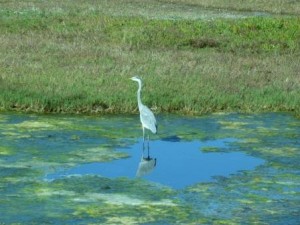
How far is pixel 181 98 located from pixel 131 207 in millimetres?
6391

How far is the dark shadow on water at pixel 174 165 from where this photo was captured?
12.3 m

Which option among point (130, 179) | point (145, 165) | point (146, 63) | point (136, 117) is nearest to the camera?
point (130, 179)

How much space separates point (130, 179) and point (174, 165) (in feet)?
3.56

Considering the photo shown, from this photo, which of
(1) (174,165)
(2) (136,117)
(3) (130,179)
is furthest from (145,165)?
(2) (136,117)

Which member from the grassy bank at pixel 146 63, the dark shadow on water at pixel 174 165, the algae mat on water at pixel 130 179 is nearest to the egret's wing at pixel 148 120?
the dark shadow on water at pixel 174 165

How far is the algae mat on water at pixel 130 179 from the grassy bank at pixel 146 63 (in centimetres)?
77

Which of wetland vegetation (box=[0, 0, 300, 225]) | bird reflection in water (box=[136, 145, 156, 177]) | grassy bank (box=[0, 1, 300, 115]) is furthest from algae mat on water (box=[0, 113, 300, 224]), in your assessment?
grassy bank (box=[0, 1, 300, 115])

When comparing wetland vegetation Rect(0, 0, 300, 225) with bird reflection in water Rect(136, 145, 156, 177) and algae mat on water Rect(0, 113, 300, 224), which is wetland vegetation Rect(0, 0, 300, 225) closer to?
algae mat on water Rect(0, 113, 300, 224)

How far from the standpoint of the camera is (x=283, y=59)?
75.4 ft

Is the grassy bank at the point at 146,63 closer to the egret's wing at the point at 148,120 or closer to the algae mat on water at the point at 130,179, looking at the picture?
the algae mat on water at the point at 130,179

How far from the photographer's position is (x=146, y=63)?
21031 millimetres

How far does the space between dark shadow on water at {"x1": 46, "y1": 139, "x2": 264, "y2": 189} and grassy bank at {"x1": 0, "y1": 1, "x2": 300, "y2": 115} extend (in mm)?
2740

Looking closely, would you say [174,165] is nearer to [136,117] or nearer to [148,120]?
[148,120]

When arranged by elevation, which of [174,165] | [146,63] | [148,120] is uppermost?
[148,120]
